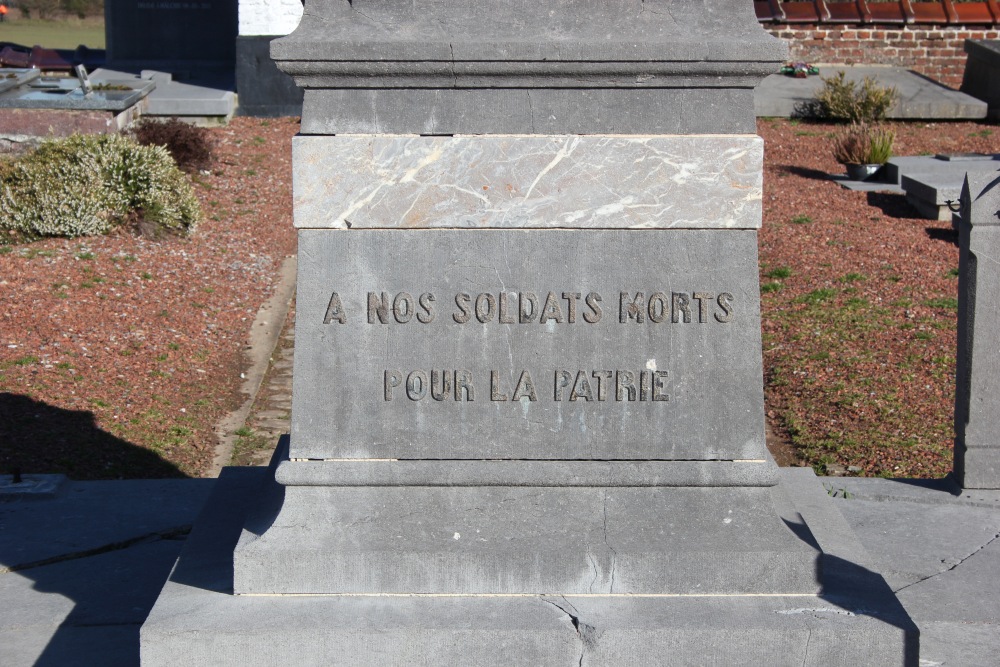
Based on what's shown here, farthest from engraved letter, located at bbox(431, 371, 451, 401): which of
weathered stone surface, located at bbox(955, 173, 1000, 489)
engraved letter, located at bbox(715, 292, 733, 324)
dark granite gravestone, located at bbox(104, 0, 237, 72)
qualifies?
dark granite gravestone, located at bbox(104, 0, 237, 72)

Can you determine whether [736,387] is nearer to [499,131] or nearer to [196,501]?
[499,131]

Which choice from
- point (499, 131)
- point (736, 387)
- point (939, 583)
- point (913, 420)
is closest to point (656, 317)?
point (736, 387)

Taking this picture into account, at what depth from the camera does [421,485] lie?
139 inches

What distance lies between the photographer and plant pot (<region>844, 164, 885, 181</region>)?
1368cm

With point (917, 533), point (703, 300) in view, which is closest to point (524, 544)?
point (703, 300)

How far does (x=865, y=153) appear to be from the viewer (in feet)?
44.7

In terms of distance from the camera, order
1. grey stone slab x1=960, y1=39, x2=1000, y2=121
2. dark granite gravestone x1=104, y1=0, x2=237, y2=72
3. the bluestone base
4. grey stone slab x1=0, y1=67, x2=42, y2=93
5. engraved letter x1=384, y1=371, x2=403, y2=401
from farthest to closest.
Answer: dark granite gravestone x1=104, y1=0, x2=237, y2=72
grey stone slab x1=960, y1=39, x2=1000, y2=121
grey stone slab x1=0, y1=67, x2=42, y2=93
engraved letter x1=384, y1=371, x2=403, y2=401
the bluestone base

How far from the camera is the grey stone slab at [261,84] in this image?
16.3 m

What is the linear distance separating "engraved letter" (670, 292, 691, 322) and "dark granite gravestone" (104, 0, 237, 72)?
17493 millimetres

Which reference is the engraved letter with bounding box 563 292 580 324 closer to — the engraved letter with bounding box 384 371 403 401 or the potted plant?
the engraved letter with bounding box 384 371 403 401

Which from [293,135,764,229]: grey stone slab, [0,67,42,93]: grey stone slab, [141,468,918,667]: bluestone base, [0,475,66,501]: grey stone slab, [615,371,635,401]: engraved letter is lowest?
[0,67,42,93]: grey stone slab

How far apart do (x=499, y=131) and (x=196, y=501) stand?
8.17 ft

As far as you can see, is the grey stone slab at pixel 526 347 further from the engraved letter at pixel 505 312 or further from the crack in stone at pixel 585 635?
the crack in stone at pixel 585 635

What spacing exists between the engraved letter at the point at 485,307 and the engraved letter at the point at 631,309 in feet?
1.24
